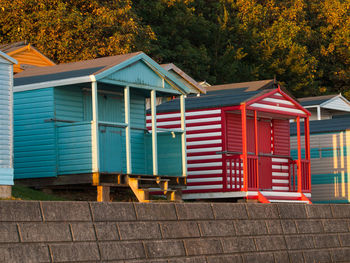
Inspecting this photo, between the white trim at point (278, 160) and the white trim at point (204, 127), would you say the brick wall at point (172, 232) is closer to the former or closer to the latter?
the white trim at point (204, 127)

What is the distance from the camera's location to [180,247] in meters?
13.6

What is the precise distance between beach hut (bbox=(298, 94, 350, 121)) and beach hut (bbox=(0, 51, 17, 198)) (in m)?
21.4

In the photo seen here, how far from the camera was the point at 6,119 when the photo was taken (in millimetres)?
16531

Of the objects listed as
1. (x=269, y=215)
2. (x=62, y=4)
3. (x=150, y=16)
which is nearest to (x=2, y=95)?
(x=269, y=215)

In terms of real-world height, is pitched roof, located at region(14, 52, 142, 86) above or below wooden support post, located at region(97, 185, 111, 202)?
above

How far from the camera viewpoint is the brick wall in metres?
11.0

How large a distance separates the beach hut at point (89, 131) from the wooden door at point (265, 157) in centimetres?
384

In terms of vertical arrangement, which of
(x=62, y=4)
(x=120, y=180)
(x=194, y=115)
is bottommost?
(x=120, y=180)

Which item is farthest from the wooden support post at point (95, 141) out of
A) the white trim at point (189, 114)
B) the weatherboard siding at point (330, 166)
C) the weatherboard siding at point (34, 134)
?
the weatherboard siding at point (330, 166)

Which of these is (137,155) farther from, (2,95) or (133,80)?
(2,95)

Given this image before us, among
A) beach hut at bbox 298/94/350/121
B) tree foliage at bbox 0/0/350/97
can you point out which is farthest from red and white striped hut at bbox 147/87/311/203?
tree foliage at bbox 0/0/350/97

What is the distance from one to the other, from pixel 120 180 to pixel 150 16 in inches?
1344

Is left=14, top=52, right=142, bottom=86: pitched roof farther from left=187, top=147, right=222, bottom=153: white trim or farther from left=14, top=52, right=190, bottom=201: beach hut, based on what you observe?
left=187, top=147, right=222, bottom=153: white trim

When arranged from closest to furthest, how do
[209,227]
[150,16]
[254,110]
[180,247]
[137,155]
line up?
[180,247], [209,227], [137,155], [254,110], [150,16]
